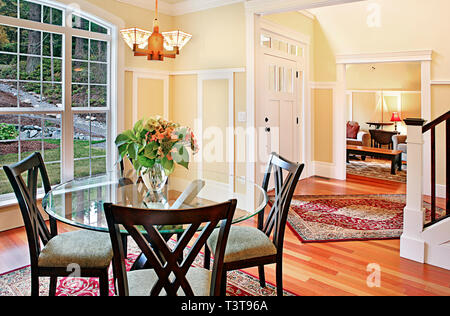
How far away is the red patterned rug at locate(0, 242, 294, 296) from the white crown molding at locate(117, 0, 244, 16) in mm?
3250

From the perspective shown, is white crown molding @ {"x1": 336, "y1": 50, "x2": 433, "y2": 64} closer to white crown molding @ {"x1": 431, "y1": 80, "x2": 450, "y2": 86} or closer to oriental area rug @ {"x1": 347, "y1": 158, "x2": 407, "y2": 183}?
white crown molding @ {"x1": 431, "y1": 80, "x2": 450, "y2": 86}

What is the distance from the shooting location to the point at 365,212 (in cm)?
440

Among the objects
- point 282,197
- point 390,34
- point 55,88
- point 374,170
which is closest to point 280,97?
point 390,34

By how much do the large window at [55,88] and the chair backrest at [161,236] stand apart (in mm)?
2708

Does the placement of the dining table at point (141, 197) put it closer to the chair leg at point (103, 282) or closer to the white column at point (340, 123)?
the chair leg at point (103, 282)

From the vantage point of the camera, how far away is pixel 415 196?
298 cm

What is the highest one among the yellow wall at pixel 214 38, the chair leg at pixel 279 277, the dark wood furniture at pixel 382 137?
the yellow wall at pixel 214 38

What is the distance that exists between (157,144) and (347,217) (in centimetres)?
279

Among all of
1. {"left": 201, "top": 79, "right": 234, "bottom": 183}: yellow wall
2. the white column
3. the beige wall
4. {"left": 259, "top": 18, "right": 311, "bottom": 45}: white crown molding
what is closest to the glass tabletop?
{"left": 201, "top": 79, "right": 234, "bottom": 183}: yellow wall

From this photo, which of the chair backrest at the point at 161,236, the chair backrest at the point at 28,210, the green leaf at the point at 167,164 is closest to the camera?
the chair backrest at the point at 161,236

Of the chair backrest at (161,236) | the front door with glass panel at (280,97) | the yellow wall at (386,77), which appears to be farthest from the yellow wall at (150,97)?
the yellow wall at (386,77)

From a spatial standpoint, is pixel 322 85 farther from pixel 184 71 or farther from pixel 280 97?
pixel 184 71

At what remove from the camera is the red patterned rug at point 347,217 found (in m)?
3.61
